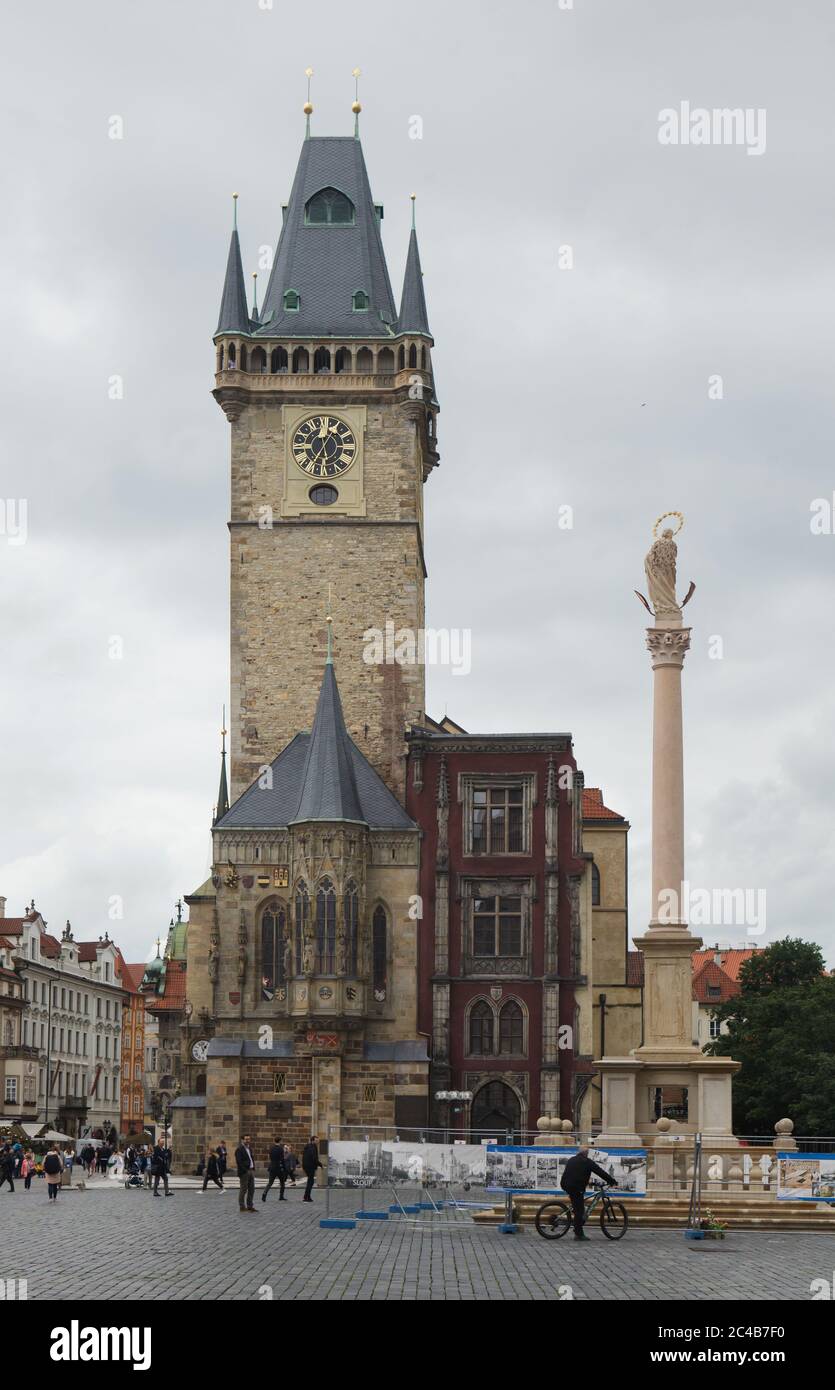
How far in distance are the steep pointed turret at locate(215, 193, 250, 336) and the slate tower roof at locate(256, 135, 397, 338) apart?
77 centimetres

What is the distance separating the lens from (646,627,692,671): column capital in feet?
150

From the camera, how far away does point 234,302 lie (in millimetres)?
72750

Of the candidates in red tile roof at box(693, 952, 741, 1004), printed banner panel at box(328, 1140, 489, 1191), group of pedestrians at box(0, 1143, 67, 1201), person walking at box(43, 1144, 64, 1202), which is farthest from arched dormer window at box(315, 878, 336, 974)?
red tile roof at box(693, 952, 741, 1004)

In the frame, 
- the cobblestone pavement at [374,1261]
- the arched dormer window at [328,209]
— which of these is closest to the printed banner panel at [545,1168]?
the cobblestone pavement at [374,1261]

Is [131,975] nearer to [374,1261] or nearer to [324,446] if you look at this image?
[324,446]

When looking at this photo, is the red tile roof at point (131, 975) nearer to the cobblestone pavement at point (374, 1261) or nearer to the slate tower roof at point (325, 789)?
the slate tower roof at point (325, 789)

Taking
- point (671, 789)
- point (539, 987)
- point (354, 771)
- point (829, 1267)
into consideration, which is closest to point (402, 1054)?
point (539, 987)

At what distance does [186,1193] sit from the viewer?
2095 inches

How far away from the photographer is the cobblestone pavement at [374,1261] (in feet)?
73.0

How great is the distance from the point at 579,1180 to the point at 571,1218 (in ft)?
5.66

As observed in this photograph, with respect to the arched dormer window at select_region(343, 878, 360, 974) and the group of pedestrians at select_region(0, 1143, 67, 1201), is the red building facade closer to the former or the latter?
the arched dormer window at select_region(343, 878, 360, 974)

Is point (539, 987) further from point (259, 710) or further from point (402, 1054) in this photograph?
point (259, 710)

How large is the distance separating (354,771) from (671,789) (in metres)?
23.5

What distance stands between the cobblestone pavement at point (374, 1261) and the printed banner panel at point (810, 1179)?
82.8 inches
